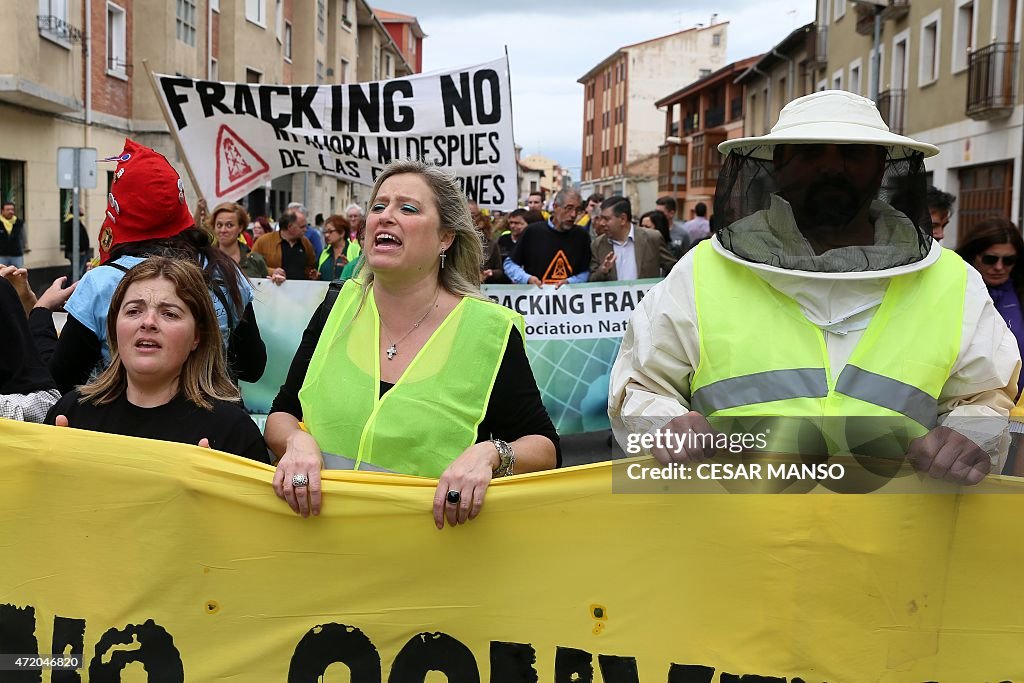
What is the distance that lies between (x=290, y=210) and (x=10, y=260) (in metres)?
11.6

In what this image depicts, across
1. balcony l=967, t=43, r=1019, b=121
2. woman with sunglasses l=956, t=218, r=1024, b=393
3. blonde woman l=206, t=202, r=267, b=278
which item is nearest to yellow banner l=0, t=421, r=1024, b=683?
woman with sunglasses l=956, t=218, r=1024, b=393

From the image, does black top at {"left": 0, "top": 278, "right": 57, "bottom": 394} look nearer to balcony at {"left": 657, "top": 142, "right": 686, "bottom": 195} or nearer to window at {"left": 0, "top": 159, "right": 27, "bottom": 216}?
window at {"left": 0, "top": 159, "right": 27, "bottom": 216}

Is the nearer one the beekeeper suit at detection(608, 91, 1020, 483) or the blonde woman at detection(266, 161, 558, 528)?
the beekeeper suit at detection(608, 91, 1020, 483)

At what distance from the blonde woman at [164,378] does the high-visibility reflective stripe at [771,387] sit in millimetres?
1349

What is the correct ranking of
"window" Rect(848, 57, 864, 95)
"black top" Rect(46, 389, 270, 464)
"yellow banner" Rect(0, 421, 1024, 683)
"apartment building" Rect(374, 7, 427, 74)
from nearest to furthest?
"yellow banner" Rect(0, 421, 1024, 683) < "black top" Rect(46, 389, 270, 464) < "window" Rect(848, 57, 864, 95) < "apartment building" Rect(374, 7, 427, 74)

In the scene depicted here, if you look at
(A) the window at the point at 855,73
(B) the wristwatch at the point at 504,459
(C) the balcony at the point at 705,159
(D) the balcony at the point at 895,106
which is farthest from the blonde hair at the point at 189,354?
(C) the balcony at the point at 705,159

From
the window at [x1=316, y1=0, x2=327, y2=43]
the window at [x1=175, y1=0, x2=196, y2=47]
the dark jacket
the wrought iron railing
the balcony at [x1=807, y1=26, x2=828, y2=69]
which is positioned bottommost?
the dark jacket

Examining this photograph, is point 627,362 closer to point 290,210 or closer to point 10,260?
point 290,210

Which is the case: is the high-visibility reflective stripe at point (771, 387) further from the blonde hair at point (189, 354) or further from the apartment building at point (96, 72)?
the apartment building at point (96, 72)

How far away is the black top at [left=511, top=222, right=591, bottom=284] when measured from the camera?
10461mm

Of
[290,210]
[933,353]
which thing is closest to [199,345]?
[933,353]

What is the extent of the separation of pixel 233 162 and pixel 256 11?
1150 inches

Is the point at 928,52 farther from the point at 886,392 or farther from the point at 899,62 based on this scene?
the point at 886,392

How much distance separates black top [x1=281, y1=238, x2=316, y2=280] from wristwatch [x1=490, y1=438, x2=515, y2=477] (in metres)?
8.63
